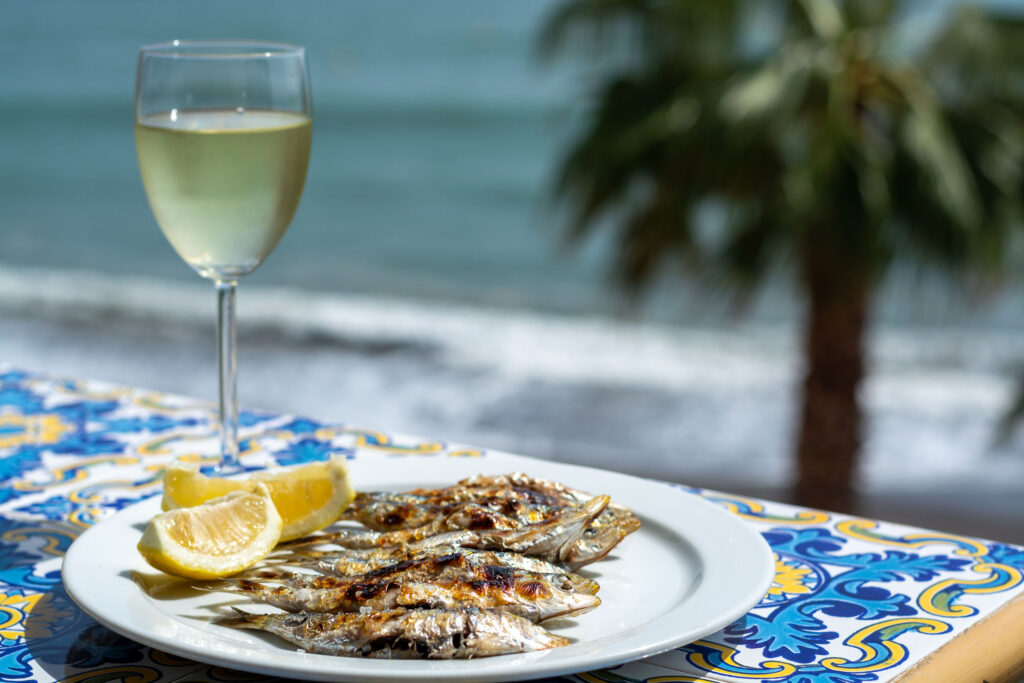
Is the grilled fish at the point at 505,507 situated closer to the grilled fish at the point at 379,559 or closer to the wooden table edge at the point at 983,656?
the grilled fish at the point at 379,559

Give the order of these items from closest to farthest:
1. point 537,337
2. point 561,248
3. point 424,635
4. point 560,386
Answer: point 424,635 < point 561,248 < point 560,386 < point 537,337

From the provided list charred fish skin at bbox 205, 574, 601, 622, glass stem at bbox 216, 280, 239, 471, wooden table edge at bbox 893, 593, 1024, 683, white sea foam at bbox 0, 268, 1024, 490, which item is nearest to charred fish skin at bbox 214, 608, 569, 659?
charred fish skin at bbox 205, 574, 601, 622

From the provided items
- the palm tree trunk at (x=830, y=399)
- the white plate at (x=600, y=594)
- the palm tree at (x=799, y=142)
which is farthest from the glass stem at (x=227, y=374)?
the palm tree trunk at (x=830, y=399)

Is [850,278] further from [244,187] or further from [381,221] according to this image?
[381,221]

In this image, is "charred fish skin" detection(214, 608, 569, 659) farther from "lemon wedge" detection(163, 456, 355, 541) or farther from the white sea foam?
the white sea foam

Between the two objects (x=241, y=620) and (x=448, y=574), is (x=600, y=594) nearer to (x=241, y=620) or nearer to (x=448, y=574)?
(x=448, y=574)

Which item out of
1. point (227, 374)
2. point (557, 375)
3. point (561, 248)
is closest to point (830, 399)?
point (561, 248)

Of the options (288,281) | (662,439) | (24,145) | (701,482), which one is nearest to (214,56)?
(701,482)
